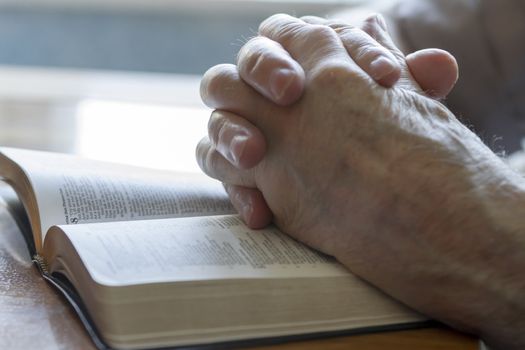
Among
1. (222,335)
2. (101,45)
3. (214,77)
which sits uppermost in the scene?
(214,77)

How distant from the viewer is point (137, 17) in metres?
2.45

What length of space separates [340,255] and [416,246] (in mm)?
63

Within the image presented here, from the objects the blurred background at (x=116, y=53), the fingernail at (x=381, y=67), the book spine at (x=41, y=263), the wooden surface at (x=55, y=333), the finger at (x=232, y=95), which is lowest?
the blurred background at (x=116, y=53)

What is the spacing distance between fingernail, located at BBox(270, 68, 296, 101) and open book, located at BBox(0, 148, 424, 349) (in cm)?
12

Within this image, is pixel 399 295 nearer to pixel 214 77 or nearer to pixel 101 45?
pixel 214 77

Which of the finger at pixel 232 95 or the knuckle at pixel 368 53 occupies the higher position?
the knuckle at pixel 368 53

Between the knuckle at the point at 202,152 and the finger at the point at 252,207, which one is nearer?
the finger at the point at 252,207

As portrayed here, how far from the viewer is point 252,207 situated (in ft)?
2.30

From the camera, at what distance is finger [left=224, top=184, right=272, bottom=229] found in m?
0.70

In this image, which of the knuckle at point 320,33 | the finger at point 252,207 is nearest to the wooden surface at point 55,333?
the finger at point 252,207

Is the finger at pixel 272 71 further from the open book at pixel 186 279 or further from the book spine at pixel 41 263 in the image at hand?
the book spine at pixel 41 263

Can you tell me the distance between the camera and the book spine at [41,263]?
676 millimetres

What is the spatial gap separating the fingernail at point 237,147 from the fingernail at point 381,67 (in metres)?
0.12

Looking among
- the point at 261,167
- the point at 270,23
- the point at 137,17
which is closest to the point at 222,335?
the point at 261,167
